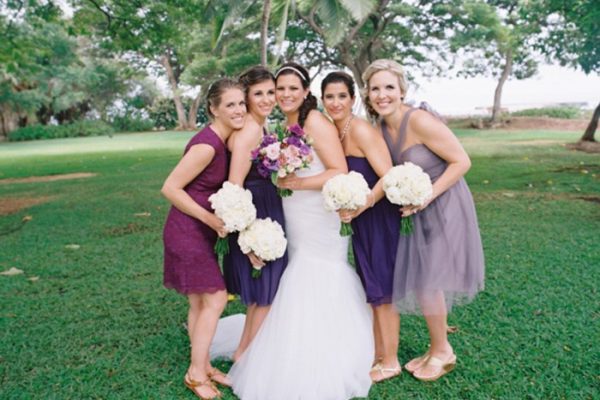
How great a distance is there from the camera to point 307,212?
3.66 metres

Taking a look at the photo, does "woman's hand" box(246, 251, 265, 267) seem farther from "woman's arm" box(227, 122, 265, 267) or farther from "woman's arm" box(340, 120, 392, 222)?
"woman's arm" box(340, 120, 392, 222)

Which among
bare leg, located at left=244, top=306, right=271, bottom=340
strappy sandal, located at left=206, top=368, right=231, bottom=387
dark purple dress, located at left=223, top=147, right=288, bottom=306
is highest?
dark purple dress, located at left=223, top=147, right=288, bottom=306

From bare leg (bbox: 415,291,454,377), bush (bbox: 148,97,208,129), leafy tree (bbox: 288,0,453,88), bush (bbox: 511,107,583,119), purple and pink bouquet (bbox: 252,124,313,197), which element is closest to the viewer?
purple and pink bouquet (bbox: 252,124,313,197)

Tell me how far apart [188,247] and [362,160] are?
4.19 ft

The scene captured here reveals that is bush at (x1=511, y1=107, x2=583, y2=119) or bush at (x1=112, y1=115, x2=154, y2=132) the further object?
bush at (x1=112, y1=115, x2=154, y2=132)

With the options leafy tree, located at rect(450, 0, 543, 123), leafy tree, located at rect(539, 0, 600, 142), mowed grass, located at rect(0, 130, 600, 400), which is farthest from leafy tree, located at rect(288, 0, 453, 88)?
mowed grass, located at rect(0, 130, 600, 400)

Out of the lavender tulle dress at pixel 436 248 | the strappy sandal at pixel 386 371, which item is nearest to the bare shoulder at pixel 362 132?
the lavender tulle dress at pixel 436 248

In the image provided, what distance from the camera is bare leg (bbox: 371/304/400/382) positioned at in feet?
12.3

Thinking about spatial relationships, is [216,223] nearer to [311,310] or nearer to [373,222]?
[311,310]

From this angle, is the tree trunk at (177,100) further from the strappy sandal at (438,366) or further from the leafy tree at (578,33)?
the strappy sandal at (438,366)

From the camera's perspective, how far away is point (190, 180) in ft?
11.5

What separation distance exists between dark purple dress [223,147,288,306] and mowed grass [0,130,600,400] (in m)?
0.68

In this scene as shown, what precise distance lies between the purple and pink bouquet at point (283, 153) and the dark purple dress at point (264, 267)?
309 mm

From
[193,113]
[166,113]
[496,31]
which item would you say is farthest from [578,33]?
[166,113]
